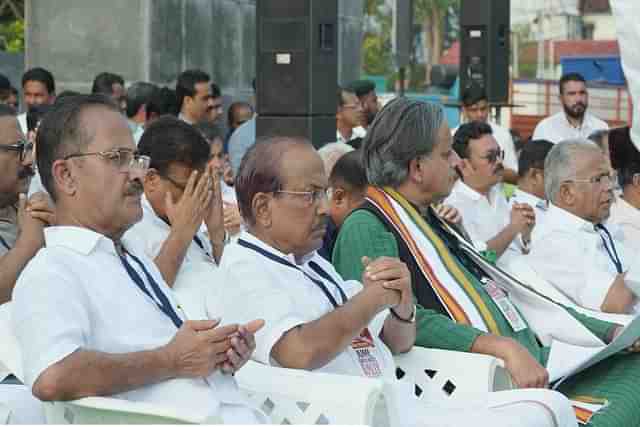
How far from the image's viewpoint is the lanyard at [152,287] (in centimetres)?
351

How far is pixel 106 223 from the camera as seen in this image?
139 inches

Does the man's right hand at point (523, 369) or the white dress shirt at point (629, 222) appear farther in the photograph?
the white dress shirt at point (629, 222)

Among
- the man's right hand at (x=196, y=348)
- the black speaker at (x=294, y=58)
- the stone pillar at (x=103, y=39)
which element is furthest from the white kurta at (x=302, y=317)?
the stone pillar at (x=103, y=39)

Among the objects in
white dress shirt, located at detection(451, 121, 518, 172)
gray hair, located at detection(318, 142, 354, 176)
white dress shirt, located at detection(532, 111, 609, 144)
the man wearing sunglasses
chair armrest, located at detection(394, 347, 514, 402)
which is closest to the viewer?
the man wearing sunglasses

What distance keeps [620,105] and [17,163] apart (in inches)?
1119

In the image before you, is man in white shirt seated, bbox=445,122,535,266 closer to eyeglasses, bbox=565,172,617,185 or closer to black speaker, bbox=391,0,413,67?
eyeglasses, bbox=565,172,617,185

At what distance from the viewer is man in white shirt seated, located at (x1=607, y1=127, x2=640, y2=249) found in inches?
264

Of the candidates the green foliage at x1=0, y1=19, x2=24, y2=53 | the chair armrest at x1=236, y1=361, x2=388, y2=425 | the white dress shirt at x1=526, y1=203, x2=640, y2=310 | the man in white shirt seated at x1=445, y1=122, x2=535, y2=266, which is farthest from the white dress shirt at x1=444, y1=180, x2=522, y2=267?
the green foliage at x1=0, y1=19, x2=24, y2=53

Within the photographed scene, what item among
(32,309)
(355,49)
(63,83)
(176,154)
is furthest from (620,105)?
(32,309)

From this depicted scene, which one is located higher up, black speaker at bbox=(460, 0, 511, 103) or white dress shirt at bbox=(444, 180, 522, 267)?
black speaker at bbox=(460, 0, 511, 103)

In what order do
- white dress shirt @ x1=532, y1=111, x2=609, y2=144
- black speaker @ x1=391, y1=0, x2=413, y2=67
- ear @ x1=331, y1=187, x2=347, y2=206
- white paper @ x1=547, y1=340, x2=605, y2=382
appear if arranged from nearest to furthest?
1. white paper @ x1=547, y1=340, x2=605, y2=382
2. ear @ x1=331, y1=187, x2=347, y2=206
3. white dress shirt @ x1=532, y1=111, x2=609, y2=144
4. black speaker @ x1=391, y1=0, x2=413, y2=67

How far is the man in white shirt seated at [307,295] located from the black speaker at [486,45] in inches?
396

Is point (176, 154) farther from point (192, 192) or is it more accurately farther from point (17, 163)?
point (17, 163)

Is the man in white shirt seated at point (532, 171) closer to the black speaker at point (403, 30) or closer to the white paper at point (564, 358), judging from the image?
the white paper at point (564, 358)
